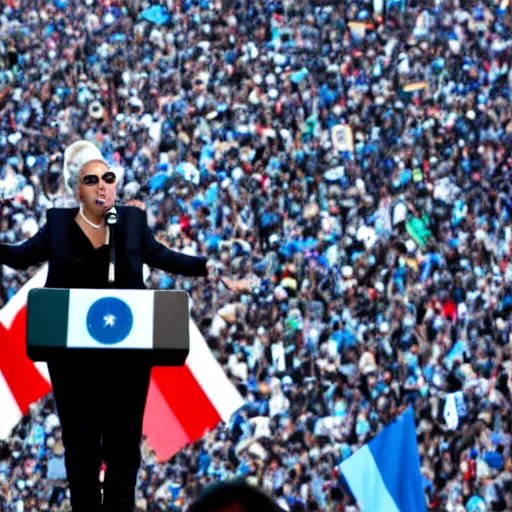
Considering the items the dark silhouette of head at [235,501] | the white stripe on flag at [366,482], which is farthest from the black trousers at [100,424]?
the white stripe on flag at [366,482]

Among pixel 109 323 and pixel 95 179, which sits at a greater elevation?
pixel 95 179

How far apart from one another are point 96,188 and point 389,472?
2.47 m

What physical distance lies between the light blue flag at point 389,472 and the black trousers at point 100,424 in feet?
7.23

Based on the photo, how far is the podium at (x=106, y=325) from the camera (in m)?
3.50

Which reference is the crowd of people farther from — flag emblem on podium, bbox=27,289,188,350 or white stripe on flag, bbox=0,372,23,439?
flag emblem on podium, bbox=27,289,188,350

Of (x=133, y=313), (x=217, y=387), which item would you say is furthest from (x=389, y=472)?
(x=133, y=313)

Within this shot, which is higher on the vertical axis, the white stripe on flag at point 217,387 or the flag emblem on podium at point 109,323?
the white stripe on flag at point 217,387

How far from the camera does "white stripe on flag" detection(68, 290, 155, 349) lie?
350 cm

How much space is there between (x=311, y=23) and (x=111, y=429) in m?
4.36

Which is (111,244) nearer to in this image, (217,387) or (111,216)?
(111,216)

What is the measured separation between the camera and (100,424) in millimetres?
3656

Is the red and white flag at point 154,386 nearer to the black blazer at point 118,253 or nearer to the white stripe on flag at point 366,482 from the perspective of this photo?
the black blazer at point 118,253

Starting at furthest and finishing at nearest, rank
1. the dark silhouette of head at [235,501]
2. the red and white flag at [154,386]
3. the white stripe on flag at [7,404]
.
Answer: the white stripe on flag at [7,404], the red and white flag at [154,386], the dark silhouette of head at [235,501]

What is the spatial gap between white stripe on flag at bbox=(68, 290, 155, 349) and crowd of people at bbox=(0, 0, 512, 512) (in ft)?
8.20
